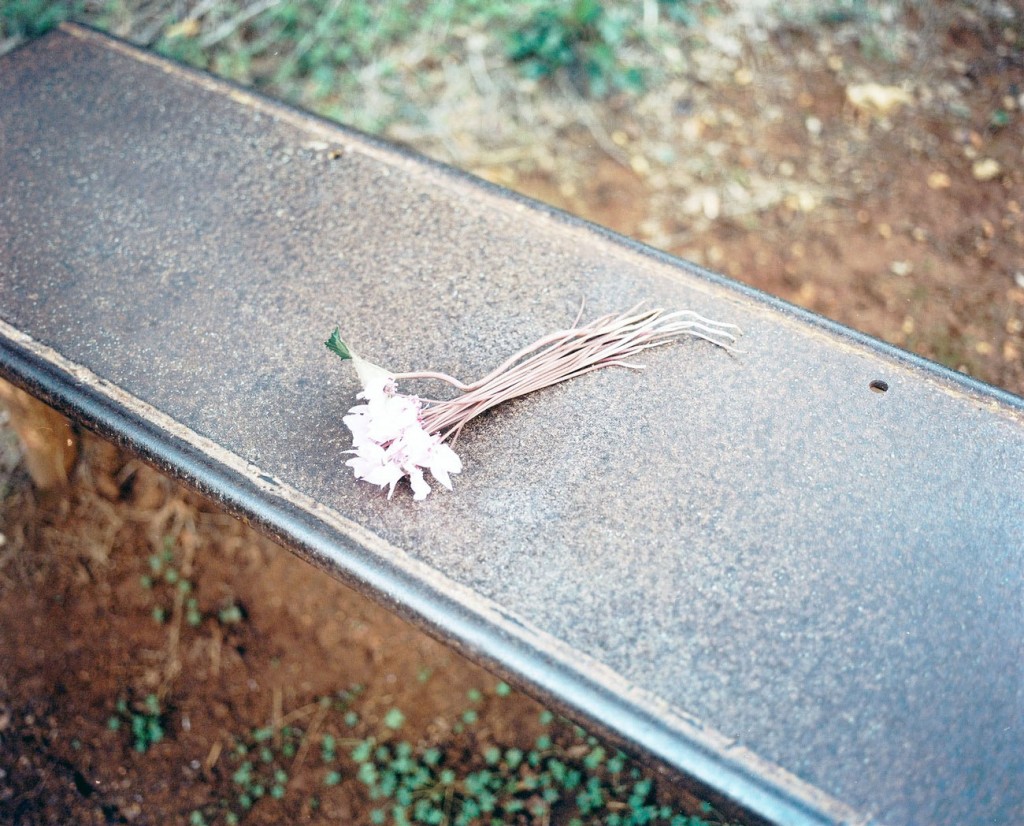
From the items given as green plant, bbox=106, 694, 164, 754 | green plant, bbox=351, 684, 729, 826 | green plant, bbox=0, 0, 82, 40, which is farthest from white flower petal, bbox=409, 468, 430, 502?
green plant, bbox=0, 0, 82, 40

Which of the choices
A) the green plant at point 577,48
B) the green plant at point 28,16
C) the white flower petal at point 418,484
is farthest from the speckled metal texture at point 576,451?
the green plant at point 577,48

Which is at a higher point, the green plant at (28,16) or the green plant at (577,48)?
the green plant at (28,16)

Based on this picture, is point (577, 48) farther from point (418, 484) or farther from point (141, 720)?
point (141, 720)

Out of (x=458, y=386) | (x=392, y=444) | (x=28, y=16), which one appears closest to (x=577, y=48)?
(x=28, y=16)

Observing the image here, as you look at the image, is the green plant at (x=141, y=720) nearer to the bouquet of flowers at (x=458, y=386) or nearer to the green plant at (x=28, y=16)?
the bouquet of flowers at (x=458, y=386)

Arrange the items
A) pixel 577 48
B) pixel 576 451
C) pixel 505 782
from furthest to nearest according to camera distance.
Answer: pixel 577 48, pixel 505 782, pixel 576 451
